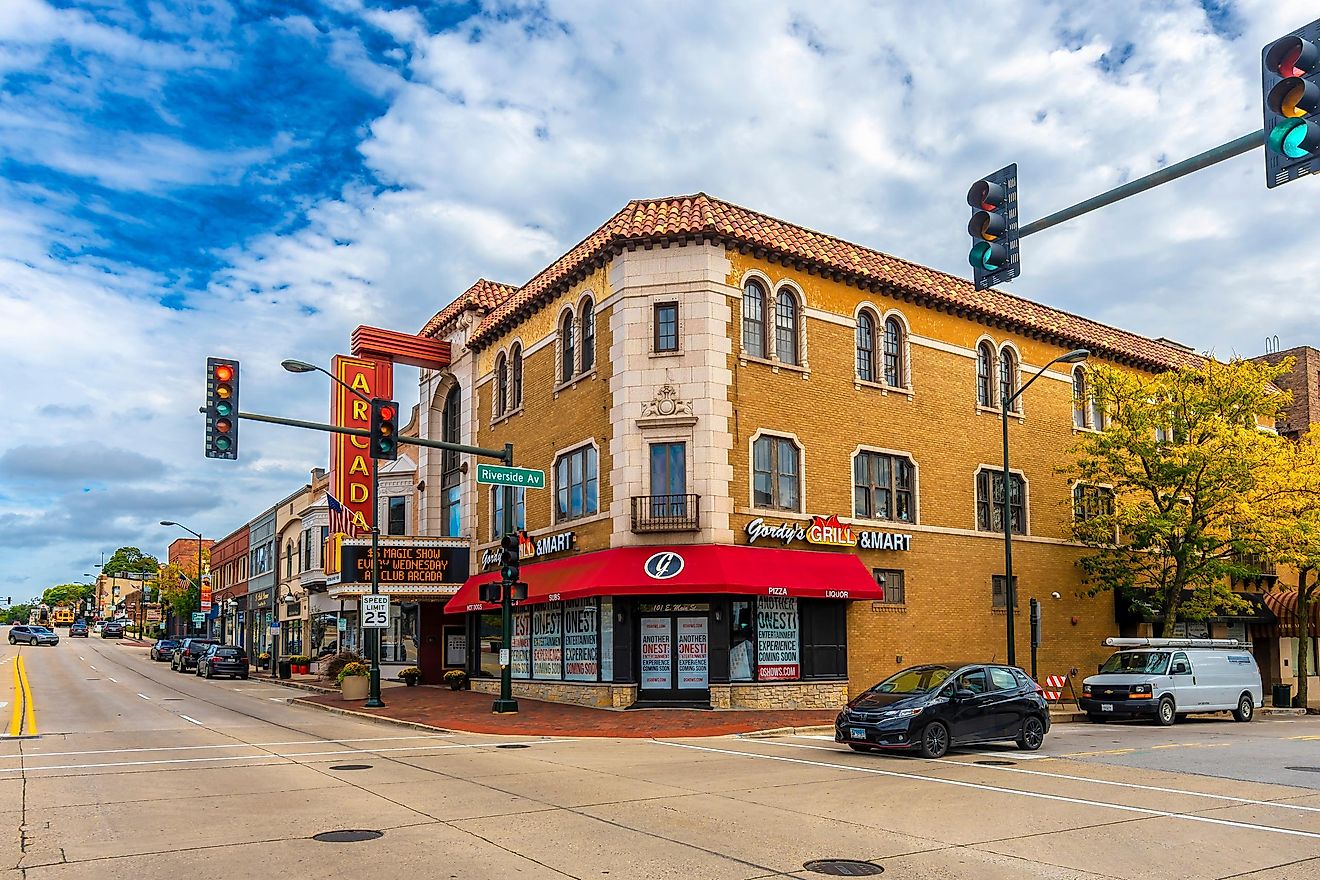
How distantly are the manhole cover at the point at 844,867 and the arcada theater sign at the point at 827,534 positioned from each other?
58.7ft

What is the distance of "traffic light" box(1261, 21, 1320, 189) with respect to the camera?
26.9 feet

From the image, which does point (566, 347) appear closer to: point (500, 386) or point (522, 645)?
point (500, 386)

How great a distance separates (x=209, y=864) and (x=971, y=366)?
28380 millimetres

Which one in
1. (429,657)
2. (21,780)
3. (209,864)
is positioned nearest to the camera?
(209,864)

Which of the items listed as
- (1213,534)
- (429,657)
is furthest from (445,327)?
(1213,534)

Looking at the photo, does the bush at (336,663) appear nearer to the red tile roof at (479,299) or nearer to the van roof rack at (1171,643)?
the red tile roof at (479,299)

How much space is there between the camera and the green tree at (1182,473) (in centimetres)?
3262

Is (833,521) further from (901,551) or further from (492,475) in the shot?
(492,475)

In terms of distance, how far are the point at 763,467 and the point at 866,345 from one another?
5.57 m

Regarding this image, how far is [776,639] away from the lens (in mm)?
27484

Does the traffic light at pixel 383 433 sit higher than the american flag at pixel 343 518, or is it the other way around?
the traffic light at pixel 383 433

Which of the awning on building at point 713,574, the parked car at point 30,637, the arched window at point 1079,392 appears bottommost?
the parked car at point 30,637

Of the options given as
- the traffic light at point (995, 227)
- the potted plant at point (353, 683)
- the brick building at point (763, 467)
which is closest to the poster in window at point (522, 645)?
the brick building at point (763, 467)

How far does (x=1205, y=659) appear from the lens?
90.9 ft
